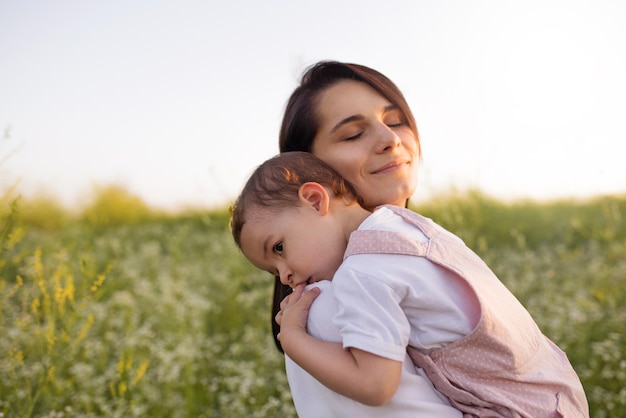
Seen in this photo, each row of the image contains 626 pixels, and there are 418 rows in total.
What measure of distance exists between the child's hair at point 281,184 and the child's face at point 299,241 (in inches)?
1.1

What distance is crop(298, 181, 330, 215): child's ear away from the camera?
167 cm

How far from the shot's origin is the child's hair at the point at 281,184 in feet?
5.50

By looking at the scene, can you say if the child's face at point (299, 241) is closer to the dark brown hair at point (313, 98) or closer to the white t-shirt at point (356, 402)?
the white t-shirt at point (356, 402)

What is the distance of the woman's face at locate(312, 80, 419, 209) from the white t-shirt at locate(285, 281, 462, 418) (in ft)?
1.74

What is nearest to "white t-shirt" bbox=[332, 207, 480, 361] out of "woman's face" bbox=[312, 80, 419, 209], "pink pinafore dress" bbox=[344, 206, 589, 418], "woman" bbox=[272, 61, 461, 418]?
"pink pinafore dress" bbox=[344, 206, 589, 418]

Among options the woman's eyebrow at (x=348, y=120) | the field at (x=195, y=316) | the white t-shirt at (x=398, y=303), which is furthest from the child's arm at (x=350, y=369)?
the field at (x=195, y=316)

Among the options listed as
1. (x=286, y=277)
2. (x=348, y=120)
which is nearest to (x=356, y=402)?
(x=286, y=277)

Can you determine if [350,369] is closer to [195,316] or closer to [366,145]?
[366,145]

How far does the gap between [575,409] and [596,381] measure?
212cm

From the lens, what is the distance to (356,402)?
55.5 inches

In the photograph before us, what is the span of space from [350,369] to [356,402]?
16 centimetres

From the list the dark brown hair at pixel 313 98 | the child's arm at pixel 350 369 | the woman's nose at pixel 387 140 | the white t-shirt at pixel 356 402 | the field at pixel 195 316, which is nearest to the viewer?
the child's arm at pixel 350 369

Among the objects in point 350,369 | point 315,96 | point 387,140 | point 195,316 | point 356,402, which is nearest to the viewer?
point 350,369

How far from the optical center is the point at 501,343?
4.56 feet
